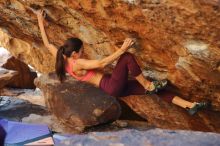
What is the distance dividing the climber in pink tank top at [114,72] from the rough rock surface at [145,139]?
8.89ft

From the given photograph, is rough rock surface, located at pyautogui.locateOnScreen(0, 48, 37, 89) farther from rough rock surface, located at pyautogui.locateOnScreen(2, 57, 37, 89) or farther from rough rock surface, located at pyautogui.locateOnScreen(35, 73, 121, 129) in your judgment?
rough rock surface, located at pyautogui.locateOnScreen(35, 73, 121, 129)

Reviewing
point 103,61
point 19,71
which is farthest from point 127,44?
point 19,71

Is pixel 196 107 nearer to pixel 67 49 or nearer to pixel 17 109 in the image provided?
pixel 67 49

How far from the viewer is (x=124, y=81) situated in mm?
6406

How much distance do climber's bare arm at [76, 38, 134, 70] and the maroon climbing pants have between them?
13cm

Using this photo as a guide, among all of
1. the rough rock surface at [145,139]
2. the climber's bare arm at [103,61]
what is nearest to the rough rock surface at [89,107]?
the climber's bare arm at [103,61]

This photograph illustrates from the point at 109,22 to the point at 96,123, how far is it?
1830mm

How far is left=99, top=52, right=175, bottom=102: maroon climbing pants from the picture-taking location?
20.1 ft

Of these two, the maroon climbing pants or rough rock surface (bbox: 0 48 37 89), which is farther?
rough rock surface (bbox: 0 48 37 89)

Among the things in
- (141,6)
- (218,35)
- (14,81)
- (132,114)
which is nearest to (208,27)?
(218,35)

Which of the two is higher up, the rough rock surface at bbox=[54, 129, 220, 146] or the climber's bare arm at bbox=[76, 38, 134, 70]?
the climber's bare arm at bbox=[76, 38, 134, 70]

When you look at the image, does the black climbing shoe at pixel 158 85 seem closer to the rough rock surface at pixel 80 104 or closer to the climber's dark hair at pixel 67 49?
the rough rock surface at pixel 80 104

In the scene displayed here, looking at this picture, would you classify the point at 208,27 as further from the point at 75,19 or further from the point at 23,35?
the point at 23,35

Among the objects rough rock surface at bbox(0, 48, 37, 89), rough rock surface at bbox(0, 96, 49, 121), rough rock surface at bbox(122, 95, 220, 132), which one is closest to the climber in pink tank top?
rough rock surface at bbox(122, 95, 220, 132)
